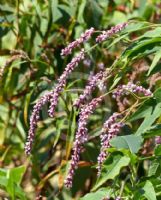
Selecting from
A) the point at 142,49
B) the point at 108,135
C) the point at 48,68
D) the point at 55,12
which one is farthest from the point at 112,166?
the point at 55,12

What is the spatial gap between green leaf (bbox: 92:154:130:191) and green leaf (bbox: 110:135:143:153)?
0.03 metres

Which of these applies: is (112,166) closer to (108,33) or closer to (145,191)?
(145,191)

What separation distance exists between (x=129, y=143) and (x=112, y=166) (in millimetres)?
92

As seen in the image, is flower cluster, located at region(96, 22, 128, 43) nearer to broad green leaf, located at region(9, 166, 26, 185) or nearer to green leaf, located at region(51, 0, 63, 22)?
broad green leaf, located at region(9, 166, 26, 185)

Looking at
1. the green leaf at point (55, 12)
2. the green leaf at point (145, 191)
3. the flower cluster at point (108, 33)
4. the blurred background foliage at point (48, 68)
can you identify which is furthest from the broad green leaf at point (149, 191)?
the green leaf at point (55, 12)

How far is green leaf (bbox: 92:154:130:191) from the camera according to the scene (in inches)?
66.6

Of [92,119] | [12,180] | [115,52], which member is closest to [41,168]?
[92,119]

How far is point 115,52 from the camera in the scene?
3.11 meters

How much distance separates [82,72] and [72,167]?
1.15 metres

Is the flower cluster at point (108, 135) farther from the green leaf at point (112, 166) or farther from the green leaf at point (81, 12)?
the green leaf at point (81, 12)

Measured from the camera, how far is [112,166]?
1.70m

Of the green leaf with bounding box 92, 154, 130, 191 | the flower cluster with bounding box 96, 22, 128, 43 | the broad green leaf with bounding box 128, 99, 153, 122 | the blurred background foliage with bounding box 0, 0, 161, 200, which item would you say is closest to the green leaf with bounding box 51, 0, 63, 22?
the blurred background foliage with bounding box 0, 0, 161, 200

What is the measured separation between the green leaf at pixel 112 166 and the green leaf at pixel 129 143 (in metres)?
0.03

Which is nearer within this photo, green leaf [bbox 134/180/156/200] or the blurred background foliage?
green leaf [bbox 134/180/156/200]
